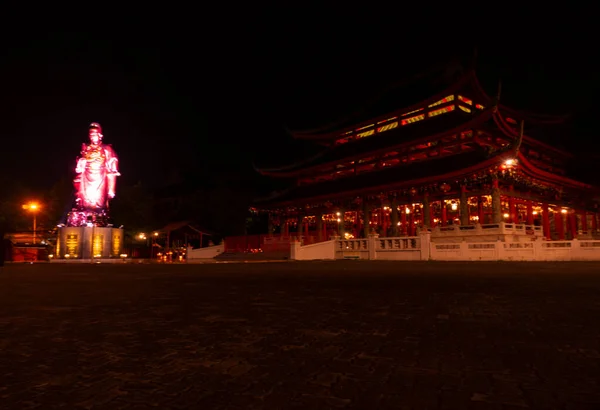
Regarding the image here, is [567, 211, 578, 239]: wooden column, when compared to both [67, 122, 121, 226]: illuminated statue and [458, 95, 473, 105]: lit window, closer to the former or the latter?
[458, 95, 473, 105]: lit window

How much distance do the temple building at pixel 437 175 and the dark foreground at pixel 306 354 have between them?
18.4 meters

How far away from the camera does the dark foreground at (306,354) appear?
227 centimetres

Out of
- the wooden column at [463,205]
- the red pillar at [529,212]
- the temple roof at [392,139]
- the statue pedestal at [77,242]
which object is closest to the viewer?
the wooden column at [463,205]

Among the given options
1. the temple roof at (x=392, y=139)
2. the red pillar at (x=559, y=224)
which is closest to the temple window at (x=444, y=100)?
the temple roof at (x=392, y=139)

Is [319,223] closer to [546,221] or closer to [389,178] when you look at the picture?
[389,178]

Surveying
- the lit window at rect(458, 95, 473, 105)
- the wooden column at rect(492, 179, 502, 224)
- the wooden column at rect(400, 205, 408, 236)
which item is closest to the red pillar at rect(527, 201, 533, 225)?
the wooden column at rect(492, 179, 502, 224)

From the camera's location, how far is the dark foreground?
89.3 inches

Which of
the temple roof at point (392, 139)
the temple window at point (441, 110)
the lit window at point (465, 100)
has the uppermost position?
the lit window at point (465, 100)

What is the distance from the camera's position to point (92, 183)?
32.3 meters

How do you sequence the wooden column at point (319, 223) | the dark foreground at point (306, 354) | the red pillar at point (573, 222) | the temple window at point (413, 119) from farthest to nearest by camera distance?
the wooden column at point (319, 223)
the temple window at point (413, 119)
the red pillar at point (573, 222)
the dark foreground at point (306, 354)

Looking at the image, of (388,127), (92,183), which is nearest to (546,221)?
(388,127)

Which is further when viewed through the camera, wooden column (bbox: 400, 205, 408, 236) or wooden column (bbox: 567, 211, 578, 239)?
wooden column (bbox: 567, 211, 578, 239)

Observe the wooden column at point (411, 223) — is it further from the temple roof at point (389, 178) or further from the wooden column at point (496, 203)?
the wooden column at point (496, 203)

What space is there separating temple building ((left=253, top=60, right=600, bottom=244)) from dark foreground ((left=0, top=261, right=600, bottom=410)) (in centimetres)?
1842
